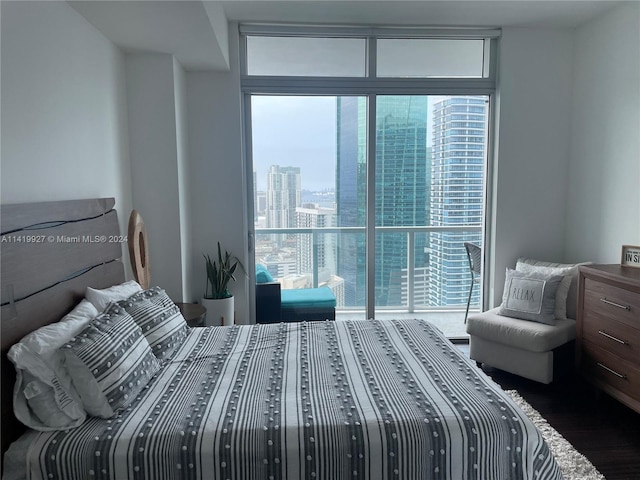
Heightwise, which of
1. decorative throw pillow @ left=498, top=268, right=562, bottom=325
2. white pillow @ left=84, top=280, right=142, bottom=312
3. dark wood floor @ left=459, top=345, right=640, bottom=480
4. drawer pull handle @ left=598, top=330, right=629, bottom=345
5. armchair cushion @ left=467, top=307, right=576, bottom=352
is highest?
white pillow @ left=84, top=280, right=142, bottom=312

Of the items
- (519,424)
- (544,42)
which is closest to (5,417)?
(519,424)

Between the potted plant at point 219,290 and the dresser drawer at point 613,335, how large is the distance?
2.59 meters

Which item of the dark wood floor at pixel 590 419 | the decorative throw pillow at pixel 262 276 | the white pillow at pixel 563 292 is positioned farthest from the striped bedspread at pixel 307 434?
the decorative throw pillow at pixel 262 276

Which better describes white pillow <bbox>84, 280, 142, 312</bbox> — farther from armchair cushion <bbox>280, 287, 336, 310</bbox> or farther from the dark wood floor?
the dark wood floor

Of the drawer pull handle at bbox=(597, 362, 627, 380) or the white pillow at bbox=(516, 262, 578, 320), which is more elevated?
the white pillow at bbox=(516, 262, 578, 320)

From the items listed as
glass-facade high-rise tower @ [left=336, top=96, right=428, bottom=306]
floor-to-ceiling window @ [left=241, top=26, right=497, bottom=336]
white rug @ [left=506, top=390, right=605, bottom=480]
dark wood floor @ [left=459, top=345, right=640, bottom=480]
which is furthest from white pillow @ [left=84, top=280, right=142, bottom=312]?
dark wood floor @ [left=459, top=345, right=640, bottom=480]

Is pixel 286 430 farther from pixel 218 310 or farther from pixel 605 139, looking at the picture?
pixel 605 139

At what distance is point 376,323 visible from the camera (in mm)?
2711

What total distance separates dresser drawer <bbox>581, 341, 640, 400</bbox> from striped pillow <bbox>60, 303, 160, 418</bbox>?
106 inches

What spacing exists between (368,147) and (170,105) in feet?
5.48

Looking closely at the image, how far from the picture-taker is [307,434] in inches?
59.2

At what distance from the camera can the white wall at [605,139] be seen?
10.1 ft

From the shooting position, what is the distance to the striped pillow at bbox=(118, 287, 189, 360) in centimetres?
212

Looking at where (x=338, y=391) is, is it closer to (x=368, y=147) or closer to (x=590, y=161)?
(x=368, y=147)
